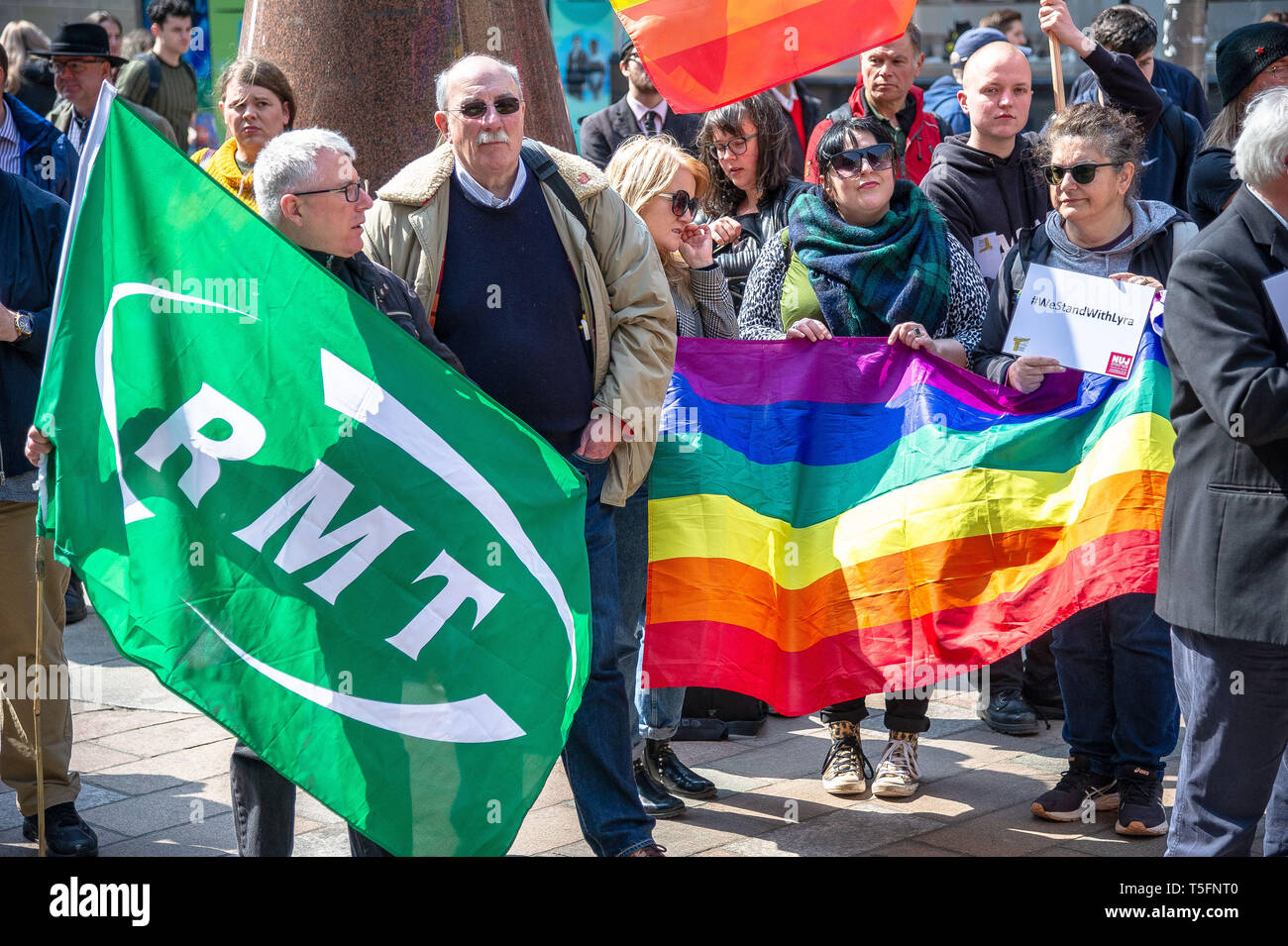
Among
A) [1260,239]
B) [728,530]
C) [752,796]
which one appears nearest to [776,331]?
[728,530]

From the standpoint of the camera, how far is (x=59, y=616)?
15.3ft

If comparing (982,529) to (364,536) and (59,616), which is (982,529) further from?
(59,616)

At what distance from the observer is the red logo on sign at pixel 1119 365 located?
15.5 feet

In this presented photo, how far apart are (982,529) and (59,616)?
2975 millimetres

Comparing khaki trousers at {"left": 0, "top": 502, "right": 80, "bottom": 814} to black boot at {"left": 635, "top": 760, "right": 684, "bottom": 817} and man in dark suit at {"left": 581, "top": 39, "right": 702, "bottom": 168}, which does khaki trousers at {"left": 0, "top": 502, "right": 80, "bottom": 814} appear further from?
man in dark suit at {"left": 581, "top": 39, "right": 702, "bottom": 168}

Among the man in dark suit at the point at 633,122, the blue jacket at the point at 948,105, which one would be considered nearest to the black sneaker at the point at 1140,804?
the blue jacket at the point at 948,105

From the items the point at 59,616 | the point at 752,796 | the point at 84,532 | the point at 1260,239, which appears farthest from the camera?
the point at 752,796

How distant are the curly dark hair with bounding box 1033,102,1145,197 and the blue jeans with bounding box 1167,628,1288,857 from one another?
1837mm

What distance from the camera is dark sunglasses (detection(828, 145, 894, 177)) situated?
194 inches

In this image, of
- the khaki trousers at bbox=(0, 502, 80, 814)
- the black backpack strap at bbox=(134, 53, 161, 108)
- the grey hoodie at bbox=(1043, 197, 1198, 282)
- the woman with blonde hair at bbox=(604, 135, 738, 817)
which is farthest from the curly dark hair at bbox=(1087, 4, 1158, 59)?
the black backpack strap at bbox=(134, 53, 161, 108)

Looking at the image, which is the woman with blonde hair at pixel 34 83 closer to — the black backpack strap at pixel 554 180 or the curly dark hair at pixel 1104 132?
the black backpack strap at pixel 554 180

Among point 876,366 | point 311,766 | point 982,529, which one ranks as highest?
point 876,366

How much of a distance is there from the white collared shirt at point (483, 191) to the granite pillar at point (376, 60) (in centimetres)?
155

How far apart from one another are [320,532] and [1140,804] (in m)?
2.72
